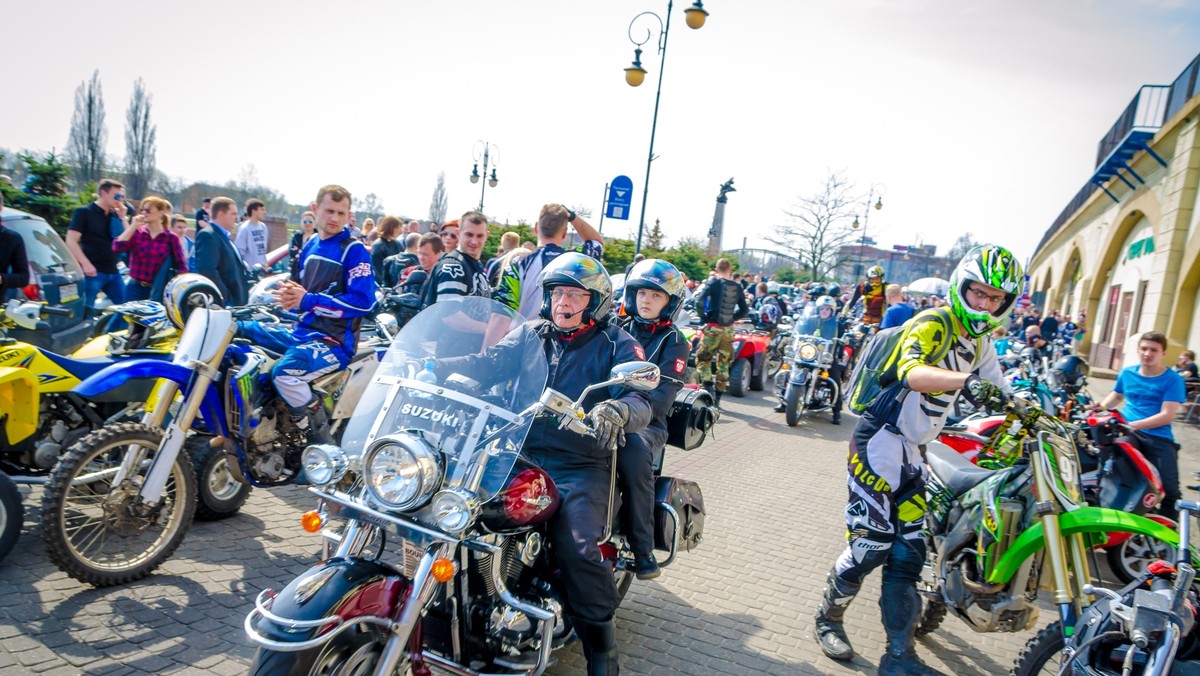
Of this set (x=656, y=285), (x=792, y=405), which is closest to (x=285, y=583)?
(x=656, y=285)

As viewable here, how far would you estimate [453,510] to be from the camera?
235cm

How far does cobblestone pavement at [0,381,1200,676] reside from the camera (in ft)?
10.8

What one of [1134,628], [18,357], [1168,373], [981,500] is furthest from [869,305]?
[18,357]

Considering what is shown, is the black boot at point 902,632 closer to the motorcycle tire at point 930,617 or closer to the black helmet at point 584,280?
the motorcycle tire at point 930,617

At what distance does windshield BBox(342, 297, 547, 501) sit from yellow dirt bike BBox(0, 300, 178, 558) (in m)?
2.23

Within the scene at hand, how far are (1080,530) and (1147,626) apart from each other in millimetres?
712

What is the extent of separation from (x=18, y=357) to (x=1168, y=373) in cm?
819

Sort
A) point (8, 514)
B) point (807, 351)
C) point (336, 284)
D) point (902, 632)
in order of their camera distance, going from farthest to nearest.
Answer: point (807, 351) → point (336, 284) → point (902, 632) → point (8, 514)

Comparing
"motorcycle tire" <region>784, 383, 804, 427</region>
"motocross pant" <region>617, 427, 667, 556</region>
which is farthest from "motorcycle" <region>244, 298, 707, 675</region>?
"motorcycle tire" <region>784, 383, 804, 427</region>

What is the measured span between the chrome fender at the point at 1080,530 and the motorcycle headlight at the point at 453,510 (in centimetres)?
256

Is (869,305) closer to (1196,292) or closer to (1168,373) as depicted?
(1168,373)

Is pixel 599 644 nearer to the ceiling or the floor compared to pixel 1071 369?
nearer to the floor

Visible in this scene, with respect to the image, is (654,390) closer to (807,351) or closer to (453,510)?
(453,510)

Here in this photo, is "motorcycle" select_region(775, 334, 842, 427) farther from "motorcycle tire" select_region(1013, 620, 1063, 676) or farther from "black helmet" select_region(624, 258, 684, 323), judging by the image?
"motorcycle tire" select_region(1013, 620, 1063, 676)
